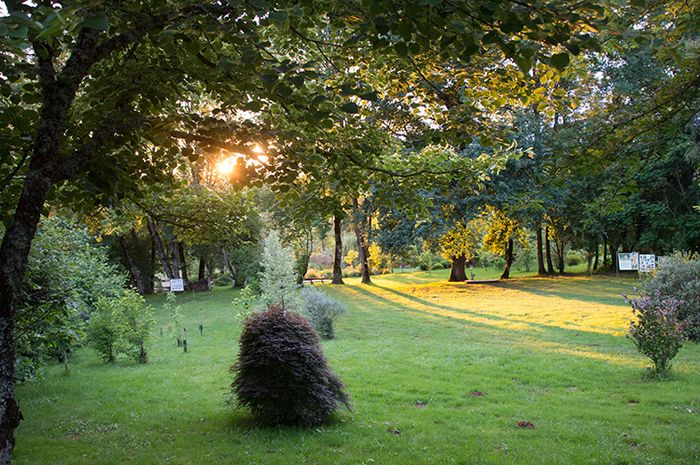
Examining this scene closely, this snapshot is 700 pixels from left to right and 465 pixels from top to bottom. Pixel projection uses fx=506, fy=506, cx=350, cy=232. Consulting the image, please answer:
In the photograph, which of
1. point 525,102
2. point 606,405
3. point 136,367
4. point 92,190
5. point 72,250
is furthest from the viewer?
point 136,367

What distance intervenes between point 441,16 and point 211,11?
168 centimetres

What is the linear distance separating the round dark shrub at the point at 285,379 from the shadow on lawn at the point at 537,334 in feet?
22.6

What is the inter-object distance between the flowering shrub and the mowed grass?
0.45m

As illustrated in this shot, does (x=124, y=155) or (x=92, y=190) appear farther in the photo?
(x=124, y=155)

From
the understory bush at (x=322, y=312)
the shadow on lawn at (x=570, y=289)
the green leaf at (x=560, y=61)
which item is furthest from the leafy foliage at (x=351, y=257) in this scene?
the green leaf at (x=560, y=61)

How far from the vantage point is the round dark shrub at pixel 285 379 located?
6.68m

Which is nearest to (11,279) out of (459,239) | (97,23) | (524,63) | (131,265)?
(97,23)

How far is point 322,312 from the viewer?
590 inches

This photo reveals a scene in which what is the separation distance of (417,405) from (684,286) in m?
8.33

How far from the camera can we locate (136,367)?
1192 cm

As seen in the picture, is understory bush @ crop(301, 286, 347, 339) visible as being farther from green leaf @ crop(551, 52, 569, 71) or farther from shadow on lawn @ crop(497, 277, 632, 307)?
green leaf @ crop(551, 52, 569, 71)

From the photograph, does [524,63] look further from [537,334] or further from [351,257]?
[351,257]

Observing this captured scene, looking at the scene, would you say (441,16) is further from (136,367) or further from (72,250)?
(136,367)

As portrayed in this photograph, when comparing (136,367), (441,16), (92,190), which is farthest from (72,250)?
(441,16)
